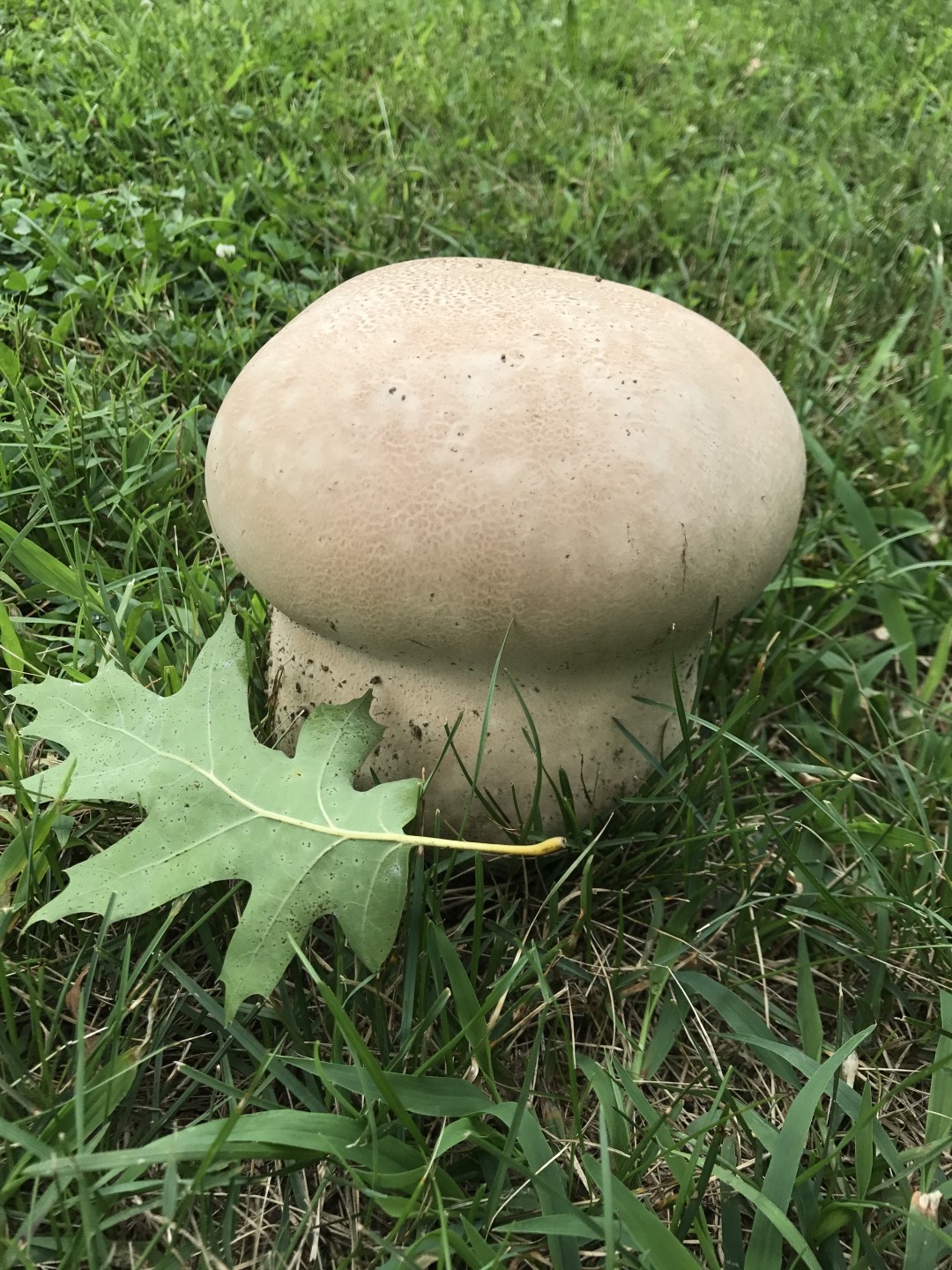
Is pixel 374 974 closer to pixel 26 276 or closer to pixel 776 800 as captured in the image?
pixel 776 800

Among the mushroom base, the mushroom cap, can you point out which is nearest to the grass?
the mushroom base

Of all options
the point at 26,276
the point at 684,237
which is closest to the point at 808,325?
the point at 684,237

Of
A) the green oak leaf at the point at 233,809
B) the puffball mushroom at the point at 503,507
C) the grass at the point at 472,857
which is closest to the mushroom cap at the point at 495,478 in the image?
the puffball mushroom at the point at 503,507

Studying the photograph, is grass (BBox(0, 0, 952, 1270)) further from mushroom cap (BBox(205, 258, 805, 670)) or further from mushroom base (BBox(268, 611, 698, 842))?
mushroom cap (BBox(205, 258, 805, 670))

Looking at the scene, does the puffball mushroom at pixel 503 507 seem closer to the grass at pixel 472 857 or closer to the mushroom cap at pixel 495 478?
the mushroom cap at pixel 495 478

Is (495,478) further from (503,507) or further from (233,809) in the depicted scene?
(233,809)

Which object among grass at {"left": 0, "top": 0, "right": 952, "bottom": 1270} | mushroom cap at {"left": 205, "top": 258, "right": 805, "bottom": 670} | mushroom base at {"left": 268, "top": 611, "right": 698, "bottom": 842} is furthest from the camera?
mushroom base at {"left": 268, "top": 611, "right": 698, "bottom": 842}

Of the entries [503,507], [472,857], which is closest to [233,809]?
[472,857]
